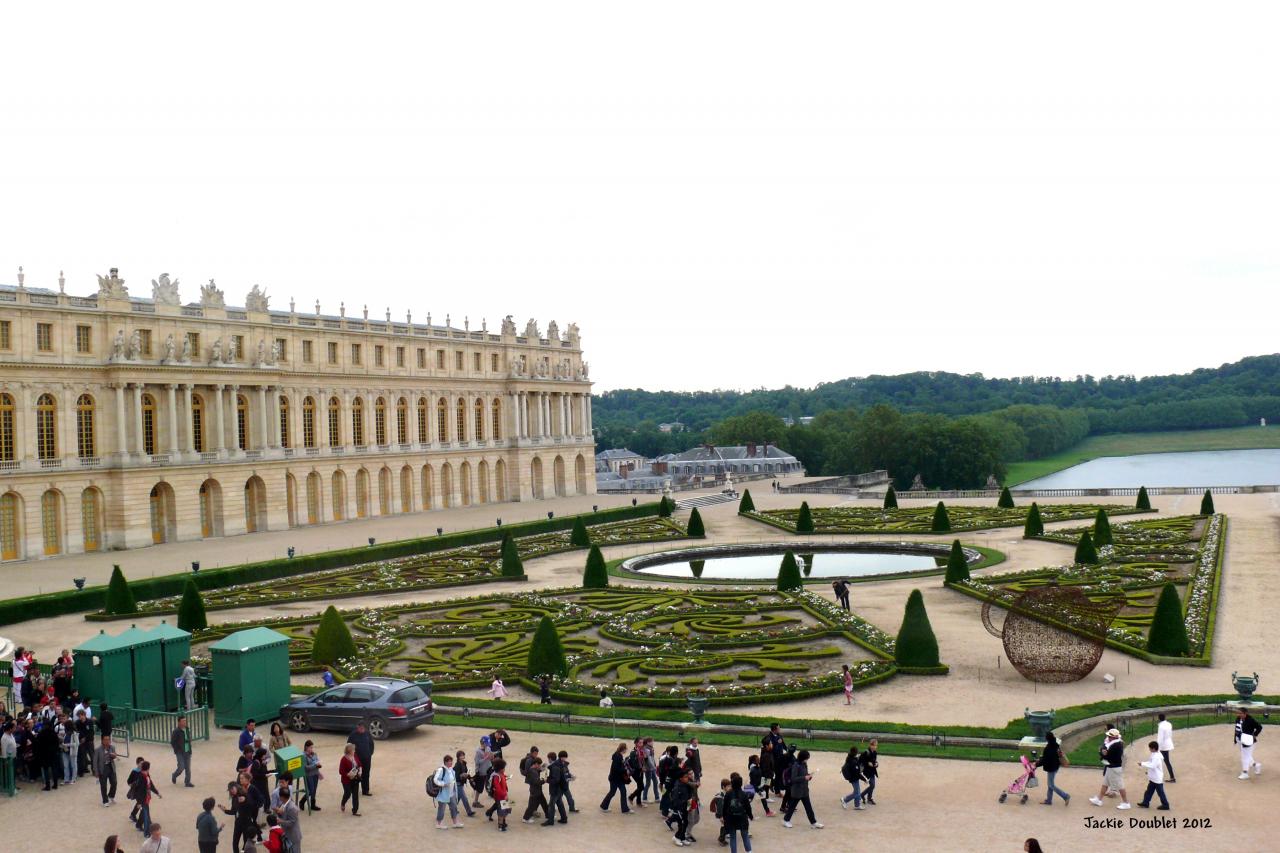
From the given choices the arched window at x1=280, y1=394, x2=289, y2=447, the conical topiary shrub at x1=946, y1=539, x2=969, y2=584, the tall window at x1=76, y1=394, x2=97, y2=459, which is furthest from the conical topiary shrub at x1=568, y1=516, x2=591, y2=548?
the tall window at x1=76, y1=394, x2=97, y2=459

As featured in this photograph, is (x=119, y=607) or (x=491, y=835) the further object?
(x=119, y=607)

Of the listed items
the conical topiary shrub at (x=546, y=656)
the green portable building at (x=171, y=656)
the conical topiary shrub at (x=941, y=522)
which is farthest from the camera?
the conical topiary shrub at (x=941, y=522)

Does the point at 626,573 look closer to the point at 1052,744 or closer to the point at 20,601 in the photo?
the point at 20,601

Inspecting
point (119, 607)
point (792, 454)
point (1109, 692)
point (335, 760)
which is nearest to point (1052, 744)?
point (1109, 692)

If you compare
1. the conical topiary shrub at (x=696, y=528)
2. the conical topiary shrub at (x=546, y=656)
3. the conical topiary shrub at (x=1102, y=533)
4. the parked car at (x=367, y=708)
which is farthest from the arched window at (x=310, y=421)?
the parked car at (x=367, y=708)

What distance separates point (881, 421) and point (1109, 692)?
95.7 metres

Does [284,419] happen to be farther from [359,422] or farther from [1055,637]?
[1055,637]

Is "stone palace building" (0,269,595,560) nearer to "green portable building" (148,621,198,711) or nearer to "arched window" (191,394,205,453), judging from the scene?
"arched window" (191,394,205,453)

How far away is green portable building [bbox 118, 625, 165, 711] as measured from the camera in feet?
81.5

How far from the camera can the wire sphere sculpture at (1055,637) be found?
26719mm

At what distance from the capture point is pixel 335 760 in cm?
2161

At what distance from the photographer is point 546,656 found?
1121 inches

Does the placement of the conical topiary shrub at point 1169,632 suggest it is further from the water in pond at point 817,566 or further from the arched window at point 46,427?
the arched window at point 46,427

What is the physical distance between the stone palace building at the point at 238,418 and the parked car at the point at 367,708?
42.8 meters
